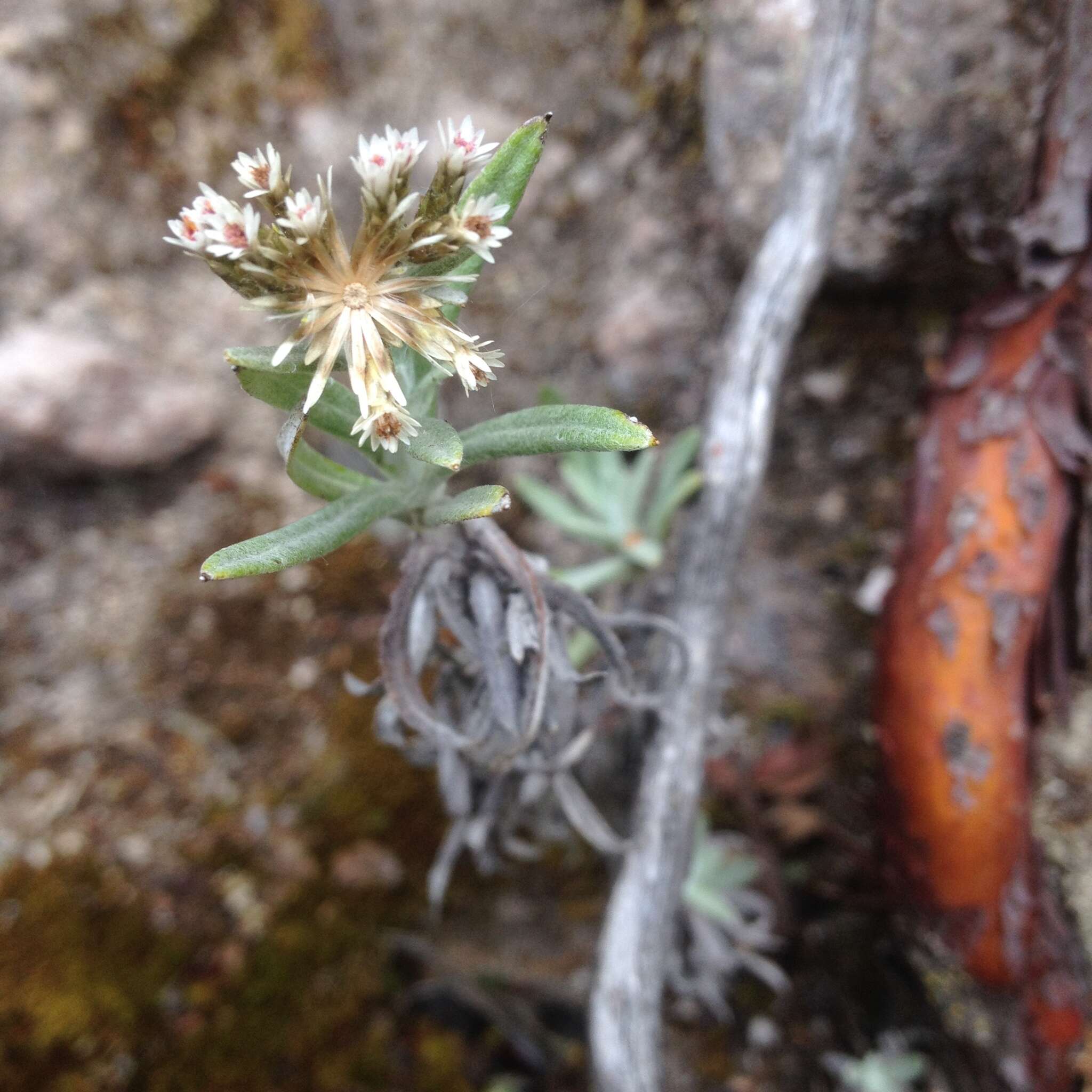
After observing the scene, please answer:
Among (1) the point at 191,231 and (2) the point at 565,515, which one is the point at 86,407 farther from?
(1) the point at 191,231

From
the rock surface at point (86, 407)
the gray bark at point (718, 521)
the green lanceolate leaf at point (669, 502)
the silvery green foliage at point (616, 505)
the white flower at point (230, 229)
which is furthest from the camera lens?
the rock surface at point (86, 407)

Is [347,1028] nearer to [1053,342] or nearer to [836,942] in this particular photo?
[836,942]

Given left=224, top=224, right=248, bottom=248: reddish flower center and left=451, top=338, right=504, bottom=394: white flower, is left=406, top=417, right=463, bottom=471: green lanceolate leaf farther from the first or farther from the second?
left=224, top=224, right=248, bottom=248: reddish flower center

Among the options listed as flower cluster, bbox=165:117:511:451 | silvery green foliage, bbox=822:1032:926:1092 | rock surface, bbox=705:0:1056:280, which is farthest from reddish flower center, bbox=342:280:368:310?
silvery green foliage, bbox=822:1032:926:1092

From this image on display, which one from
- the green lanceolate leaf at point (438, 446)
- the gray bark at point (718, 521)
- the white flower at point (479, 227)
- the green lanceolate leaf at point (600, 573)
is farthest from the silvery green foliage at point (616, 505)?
the white flower at point (479, 227)

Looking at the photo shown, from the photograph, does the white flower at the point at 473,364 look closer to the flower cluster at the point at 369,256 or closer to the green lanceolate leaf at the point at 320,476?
the flower cluster at the point at 369,256

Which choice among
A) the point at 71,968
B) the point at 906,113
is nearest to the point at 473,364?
the point at 906,113

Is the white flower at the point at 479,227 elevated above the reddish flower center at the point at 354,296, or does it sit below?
above

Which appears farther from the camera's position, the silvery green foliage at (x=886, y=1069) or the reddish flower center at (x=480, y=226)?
the silvery green foliage at (x=886, y=1069)
